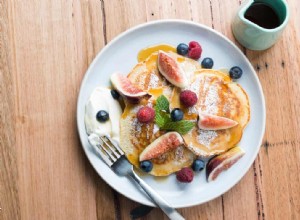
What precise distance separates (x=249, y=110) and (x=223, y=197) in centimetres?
36

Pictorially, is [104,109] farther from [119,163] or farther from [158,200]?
[158,200]

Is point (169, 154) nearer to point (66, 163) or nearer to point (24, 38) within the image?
point (66, 163)

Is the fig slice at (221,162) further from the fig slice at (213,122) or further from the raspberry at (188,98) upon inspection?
the raspberry at (188,98)

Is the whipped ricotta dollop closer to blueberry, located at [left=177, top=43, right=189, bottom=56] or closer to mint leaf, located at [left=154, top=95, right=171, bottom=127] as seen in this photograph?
mint leaf, located at [left=154, top=95, right=171, bottom=127]

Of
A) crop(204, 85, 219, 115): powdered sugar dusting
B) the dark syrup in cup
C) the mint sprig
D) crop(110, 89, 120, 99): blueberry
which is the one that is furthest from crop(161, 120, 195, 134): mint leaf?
the dark syrup in cup

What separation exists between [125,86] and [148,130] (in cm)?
19

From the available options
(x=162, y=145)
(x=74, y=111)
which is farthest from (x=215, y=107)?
(x=74, y=111)

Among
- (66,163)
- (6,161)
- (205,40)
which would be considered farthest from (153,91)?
(6,161)

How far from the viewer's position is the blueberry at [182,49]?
2.01 m

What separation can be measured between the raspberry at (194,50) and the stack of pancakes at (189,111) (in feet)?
0.07

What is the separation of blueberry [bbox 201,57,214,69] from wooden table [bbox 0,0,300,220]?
16 cm

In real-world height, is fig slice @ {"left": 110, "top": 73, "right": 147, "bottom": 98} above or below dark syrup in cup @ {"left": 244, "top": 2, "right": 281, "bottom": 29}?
below

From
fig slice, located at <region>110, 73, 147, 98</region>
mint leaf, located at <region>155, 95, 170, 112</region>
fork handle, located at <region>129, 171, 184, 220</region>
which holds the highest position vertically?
fig slice, located at <region>110, 73, 147, 98</region>

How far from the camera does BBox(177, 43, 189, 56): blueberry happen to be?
201 centimetres
